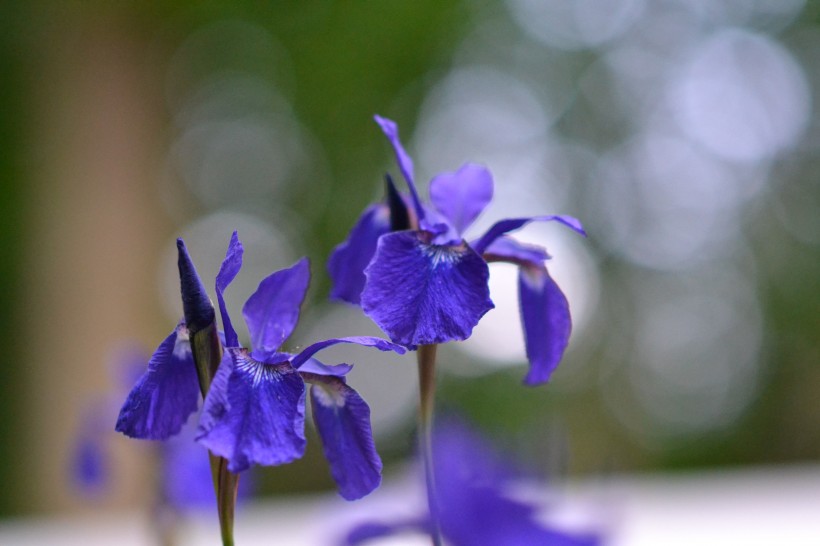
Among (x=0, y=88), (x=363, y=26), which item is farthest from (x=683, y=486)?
(x=0, y=88)

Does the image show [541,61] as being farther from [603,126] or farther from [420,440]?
[420,440]

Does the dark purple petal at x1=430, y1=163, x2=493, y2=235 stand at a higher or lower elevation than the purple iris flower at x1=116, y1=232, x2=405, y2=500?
higher

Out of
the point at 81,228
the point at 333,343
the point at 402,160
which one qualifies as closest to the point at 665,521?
the point at 402,160

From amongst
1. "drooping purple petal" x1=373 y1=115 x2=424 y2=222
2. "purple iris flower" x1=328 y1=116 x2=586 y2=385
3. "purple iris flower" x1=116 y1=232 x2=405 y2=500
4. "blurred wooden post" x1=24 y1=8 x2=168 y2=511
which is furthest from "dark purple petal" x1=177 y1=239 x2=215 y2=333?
"blurred wooden post" x1=24 y1=8 x2=168 y2=511

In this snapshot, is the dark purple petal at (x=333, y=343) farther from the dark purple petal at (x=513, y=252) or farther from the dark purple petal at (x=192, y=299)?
the dark purple petal at (x=513, y=252)

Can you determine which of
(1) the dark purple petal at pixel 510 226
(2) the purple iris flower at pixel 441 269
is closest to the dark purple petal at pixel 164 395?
(2) the purple iris flower at pixel 441 269

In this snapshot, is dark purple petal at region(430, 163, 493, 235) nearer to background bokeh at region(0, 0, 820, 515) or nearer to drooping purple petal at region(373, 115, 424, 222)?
drooping purple petal at region(373, 115, 424, 222)
